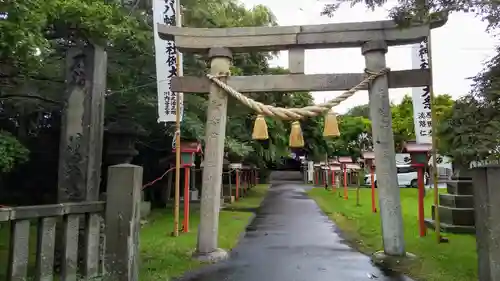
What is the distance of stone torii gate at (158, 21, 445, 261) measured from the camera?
824cm

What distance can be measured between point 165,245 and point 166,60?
425cm

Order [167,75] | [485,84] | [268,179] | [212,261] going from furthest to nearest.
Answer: [268,179]
[167,75]
[212,261]
[485,84]

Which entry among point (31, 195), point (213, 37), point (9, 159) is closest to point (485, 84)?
point (213, 37)

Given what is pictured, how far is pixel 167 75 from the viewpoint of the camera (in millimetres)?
10531

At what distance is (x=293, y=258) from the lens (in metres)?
8.74

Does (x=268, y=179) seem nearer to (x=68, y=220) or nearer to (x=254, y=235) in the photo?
(x=254, y=235)

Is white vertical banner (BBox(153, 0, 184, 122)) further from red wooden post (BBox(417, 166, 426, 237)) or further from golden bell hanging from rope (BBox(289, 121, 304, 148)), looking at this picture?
red wooden post (BBox(417, 166, 426, 237))

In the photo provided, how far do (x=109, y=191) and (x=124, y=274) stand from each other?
0.91 m

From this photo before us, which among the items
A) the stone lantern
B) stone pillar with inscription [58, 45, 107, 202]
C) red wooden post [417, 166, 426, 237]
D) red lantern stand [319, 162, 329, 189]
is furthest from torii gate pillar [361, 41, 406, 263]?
red lantern stand [319, 162, 329, 189]

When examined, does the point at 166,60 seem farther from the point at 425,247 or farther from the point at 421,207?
the point at 425,247

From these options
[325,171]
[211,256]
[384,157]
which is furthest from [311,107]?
[325,171]

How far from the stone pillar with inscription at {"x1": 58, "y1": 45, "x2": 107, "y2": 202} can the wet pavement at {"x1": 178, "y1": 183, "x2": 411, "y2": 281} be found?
2251 mm

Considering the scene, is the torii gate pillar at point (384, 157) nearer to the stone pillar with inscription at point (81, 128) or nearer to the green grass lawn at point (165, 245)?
the green grass lawn at point (165, 245)

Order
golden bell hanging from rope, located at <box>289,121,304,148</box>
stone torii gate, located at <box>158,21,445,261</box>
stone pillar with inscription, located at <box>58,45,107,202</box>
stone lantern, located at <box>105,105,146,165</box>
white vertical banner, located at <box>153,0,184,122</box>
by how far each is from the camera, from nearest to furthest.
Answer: stone pillar with inscription, located at <box>58,45,107,202</box>, stone torii gate, located at <box>158,21,445,261</box>, golden bell hanging from rope, located at <box>289,121,304,148</box>, stone lantern, located at <box>105,105,146,165</box>, white vertical banner, located at <box>153,0,184,122</box>
